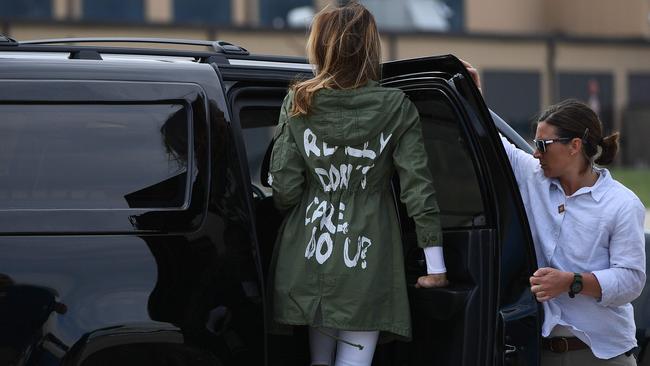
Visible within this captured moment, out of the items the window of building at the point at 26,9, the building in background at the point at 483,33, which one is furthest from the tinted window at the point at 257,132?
the window of building at the point at 26,9

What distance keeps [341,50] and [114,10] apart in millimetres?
23943

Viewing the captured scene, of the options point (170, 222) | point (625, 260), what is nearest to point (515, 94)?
point (625, 260)

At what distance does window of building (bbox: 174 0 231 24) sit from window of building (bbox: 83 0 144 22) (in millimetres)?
1052

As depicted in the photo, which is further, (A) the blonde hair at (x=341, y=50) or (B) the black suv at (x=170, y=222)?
(A) the blonde hair at (x=341, y=50)

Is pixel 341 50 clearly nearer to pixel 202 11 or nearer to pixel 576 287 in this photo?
pixel 576 287

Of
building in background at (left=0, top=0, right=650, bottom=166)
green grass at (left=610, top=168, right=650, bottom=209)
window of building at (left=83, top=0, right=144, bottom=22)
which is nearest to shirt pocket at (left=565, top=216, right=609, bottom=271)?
green grass at (left=610, top=168, right=650, bottom=209)

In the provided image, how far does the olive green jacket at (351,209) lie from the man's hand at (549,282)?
0.29 metres

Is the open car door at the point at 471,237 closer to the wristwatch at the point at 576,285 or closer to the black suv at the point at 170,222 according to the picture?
the black suv at the point at 170,222

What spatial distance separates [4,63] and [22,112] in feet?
0.51

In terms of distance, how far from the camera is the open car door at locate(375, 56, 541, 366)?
284 cm

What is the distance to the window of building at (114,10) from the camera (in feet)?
83.6

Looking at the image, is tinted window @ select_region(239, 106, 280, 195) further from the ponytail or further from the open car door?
the ponytail

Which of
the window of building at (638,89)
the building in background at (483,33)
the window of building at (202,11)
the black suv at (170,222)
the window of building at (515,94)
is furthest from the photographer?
the window of building at (638,89)

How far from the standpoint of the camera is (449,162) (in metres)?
3.03
